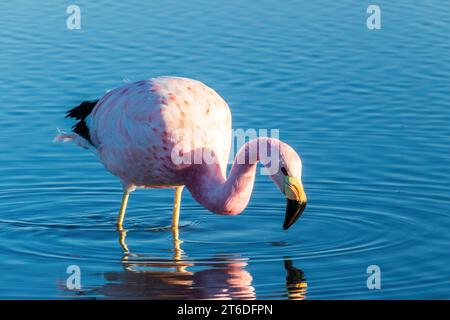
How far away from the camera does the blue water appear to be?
9.70 m

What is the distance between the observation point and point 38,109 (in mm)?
15156

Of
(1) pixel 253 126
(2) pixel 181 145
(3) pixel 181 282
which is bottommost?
(3) pixel 181 282

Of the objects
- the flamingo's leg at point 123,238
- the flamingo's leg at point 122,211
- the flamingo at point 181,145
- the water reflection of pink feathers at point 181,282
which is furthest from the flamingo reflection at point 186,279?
the flamingo's leg at point 122,211

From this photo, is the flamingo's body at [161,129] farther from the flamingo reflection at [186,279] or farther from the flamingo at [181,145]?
the flamingo reflection at [186,279]

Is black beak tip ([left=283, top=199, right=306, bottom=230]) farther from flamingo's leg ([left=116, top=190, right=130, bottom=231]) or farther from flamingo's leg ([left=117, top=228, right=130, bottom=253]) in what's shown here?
flamingo's leg ([left=116, top=190, right=130, bottom=231])

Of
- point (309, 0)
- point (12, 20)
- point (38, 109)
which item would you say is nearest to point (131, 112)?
point (38, 109)

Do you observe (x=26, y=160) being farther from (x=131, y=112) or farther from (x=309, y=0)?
(x=309, y=0)

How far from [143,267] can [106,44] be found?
349 inches

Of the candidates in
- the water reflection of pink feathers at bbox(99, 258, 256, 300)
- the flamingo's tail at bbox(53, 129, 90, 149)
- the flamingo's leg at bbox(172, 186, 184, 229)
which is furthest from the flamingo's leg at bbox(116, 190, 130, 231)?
the water reflection of pink feathers at bbox(99, 258, 256, 300)

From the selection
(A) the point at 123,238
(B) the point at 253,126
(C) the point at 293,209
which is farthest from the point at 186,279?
(B) the point at 253,126

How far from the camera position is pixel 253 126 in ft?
46.6

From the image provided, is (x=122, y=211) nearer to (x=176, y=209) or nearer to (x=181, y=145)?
(x=176, y=209)

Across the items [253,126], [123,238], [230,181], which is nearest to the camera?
[230,181]

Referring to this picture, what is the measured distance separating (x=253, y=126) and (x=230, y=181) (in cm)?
454
